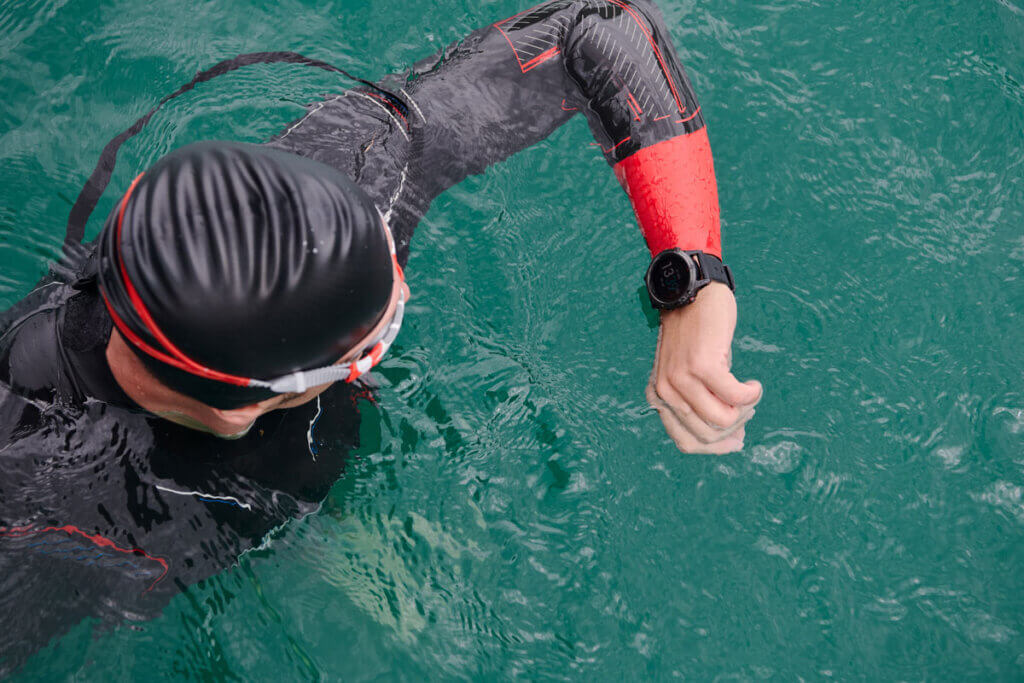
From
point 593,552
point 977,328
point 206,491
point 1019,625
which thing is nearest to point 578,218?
point 593,552

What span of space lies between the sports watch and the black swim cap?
1.02 metres

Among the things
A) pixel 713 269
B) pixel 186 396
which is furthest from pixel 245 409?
pixel 713 269

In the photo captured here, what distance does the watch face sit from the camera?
216 centimetres

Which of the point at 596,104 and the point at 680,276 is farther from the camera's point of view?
the point at 596,104

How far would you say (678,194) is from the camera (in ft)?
7.57

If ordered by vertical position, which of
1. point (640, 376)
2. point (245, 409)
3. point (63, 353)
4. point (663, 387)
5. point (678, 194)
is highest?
point (63, 353)

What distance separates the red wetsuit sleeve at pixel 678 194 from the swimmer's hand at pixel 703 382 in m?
0.23

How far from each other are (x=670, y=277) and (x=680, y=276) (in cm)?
3

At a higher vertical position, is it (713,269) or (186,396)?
(186,396)

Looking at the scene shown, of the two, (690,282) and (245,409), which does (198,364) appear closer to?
(245,409)

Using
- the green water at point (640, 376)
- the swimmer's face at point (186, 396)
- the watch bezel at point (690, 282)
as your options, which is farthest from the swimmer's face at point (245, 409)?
the watch bezel at point (690, 282)

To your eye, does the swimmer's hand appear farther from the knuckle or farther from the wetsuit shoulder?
the wetsuit shoulder

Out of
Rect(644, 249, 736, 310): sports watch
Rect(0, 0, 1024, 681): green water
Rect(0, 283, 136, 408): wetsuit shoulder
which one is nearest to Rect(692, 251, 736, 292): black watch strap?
Rect(644, 249, 736, 310): sports watch

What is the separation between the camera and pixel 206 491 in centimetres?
201
